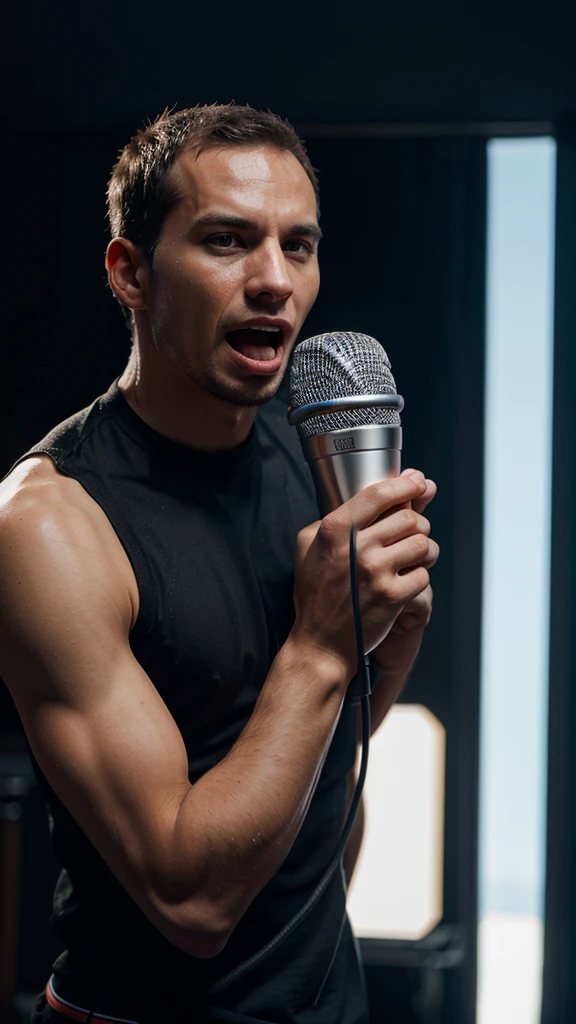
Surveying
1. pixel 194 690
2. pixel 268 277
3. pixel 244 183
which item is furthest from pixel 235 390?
pixel 194 690

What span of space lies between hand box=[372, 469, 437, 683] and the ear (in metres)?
0.46

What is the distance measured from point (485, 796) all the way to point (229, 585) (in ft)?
7.08

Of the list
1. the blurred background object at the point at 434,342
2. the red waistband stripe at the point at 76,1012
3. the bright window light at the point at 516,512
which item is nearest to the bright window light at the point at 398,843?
the blurred background object at the point at 434,342

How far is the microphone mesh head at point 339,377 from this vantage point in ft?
3.76

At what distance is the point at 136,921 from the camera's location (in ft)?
4.14

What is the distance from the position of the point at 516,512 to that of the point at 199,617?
2.15m

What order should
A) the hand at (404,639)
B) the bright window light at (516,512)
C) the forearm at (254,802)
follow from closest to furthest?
the forearm at (254,802) < the hand at (404,639) < the bright window light at (516,512)

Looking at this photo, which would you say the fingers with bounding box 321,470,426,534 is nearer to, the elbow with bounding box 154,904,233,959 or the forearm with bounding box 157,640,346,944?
the forearm with bounding box 157,640,346,944

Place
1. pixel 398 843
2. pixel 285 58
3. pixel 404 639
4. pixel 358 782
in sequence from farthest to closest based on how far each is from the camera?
pixel 398 843, pixel 285 58, pixel 404 639, pixel 358 782

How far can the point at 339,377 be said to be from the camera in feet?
3.80

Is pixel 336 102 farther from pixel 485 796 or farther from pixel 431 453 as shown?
pixel 485 796

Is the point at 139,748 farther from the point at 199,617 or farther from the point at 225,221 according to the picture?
the point at 225,221

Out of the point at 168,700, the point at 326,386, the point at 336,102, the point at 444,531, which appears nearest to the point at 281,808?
the point at 168,700

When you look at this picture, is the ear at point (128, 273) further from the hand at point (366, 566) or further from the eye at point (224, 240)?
the hand at point (366, 566)
